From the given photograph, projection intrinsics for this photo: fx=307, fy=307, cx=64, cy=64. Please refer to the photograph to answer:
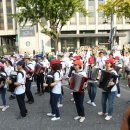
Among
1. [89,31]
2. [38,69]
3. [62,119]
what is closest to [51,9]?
[38,69]

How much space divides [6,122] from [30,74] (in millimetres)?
2339

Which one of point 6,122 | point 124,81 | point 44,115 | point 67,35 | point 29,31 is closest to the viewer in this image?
point 6,122

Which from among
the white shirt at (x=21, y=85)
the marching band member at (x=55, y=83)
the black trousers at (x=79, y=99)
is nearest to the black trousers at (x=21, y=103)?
the white shirt at (x=21, y=85)

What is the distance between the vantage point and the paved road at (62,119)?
776 centimetres

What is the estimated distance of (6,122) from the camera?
8.35 m

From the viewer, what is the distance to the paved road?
25.5 feet

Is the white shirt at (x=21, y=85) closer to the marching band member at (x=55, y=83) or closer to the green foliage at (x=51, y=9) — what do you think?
the marching band member at (x=55, y=83)

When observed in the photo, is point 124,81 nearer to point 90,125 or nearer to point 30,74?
point 30,74

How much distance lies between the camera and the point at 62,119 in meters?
8.42

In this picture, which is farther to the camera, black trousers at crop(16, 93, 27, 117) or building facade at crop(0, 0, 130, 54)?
building facade at crop(0, 0, 130, 54)

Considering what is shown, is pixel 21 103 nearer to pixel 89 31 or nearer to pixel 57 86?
pixel 57 86

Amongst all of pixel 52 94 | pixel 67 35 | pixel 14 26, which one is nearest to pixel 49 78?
pixel 52 94

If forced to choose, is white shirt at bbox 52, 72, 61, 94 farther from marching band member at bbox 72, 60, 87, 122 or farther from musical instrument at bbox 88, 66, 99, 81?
musical instrument at bbox 88, 66, 99, 81

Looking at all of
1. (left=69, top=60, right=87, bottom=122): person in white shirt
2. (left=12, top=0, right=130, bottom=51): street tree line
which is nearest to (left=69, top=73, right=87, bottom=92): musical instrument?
(left=69, top=60, right=87, bottom=122): person in white shirt
